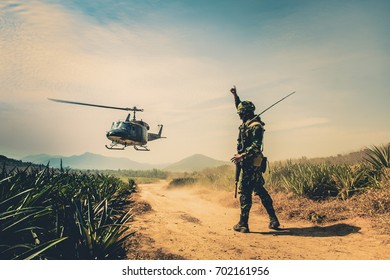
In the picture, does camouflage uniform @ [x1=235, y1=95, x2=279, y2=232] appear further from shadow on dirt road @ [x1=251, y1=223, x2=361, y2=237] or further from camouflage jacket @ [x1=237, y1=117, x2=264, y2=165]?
shadow on dirt road @ [x1=251, y1=223, x2=361, y2=237]

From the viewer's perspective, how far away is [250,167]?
5684mm

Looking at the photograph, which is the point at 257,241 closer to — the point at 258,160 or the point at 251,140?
the point at 258,160

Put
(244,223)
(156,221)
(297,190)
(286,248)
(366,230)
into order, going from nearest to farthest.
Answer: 1. (286,248)
2. (366,230)
3. (244,223)
4. (156,221)
5. (297,190)

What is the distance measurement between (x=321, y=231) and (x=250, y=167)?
6.23ft

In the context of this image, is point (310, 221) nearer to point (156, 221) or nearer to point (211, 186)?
point (156, 221)

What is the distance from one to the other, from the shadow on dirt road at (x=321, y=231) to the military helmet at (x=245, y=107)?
2.53m

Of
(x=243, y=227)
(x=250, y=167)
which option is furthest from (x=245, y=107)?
(x=243, y=227)

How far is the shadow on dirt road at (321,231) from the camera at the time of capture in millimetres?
5301

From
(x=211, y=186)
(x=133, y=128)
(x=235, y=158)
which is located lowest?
(x=211, y=186)

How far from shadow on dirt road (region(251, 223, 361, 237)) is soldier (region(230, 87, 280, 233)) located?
28cm

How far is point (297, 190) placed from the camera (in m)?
8.18

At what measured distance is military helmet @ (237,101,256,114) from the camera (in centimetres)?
595

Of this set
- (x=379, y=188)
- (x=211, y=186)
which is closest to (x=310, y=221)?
(x=379, y=188)

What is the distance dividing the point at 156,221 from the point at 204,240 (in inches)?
77.5
